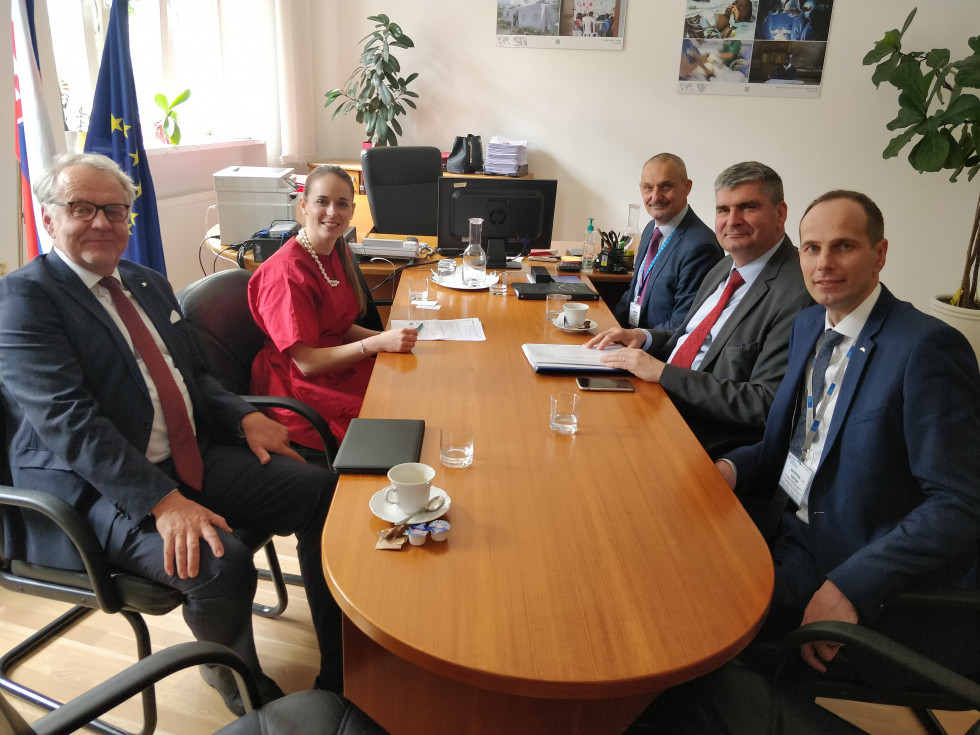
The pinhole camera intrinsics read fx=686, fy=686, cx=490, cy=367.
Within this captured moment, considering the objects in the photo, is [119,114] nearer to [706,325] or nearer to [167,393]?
[167,393]

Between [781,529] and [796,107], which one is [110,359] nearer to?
[781,529]

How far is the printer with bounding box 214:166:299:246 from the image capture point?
9.89 ft

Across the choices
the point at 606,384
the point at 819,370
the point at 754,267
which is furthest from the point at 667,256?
the point at 819,370

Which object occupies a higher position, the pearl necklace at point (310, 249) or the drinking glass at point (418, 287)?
the pearl necklace at point (310, 249)

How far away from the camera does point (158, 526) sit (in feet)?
4.74

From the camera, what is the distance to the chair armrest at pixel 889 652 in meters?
0.99

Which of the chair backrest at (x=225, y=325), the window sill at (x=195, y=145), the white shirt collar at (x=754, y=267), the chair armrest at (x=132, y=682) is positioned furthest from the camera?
the window sill at (x=195, y=145)

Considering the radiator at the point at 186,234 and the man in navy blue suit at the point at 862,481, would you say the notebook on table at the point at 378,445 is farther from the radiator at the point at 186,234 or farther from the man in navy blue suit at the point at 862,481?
the radiator at the point at 186,234

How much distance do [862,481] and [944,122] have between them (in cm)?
365

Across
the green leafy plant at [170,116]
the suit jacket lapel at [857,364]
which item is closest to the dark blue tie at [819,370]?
the suit jacket lapel at [857,364]

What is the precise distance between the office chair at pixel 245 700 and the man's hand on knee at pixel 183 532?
38cm

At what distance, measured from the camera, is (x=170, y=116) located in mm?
4070

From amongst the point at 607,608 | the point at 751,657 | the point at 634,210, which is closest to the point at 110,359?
the point at 607,608

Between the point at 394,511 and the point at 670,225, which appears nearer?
the point at 394,511
